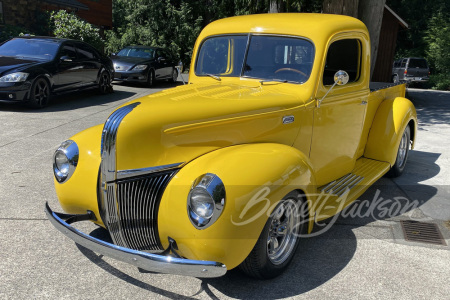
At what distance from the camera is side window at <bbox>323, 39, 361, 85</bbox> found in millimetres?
4027

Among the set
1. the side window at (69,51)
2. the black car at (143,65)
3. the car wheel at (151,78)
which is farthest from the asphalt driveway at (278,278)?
the car wheel at (151,78)

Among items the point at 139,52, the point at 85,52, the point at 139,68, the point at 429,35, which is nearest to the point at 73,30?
the point at 139,52

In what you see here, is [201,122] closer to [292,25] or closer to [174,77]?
[292,25]

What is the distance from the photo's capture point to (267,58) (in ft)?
13.2

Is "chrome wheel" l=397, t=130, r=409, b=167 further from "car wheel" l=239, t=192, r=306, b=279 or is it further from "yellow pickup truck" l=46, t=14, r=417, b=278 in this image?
"car wheel" l=239, t=192, r=306, b=279

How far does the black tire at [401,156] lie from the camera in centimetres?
567

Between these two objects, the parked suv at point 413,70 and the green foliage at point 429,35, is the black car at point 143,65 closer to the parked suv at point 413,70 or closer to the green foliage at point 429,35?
the parked suv at point 413,70

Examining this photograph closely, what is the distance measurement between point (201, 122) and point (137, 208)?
75 centimetres

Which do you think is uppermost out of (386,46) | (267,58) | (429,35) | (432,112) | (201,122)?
(429,35)

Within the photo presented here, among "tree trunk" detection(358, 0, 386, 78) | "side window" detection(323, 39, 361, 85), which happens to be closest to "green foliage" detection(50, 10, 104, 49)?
"tree trunk" detection(358, 0, 386, 78)

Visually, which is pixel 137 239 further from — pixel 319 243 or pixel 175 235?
pixel 319 243

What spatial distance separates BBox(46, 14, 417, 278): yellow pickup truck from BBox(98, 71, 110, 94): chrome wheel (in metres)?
8.19

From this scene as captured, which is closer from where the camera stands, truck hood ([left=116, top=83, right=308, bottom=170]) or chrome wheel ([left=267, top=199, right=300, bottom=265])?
truck hood ([left=116, top=83, right=308, bottom=170])

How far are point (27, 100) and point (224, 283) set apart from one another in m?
7.74
